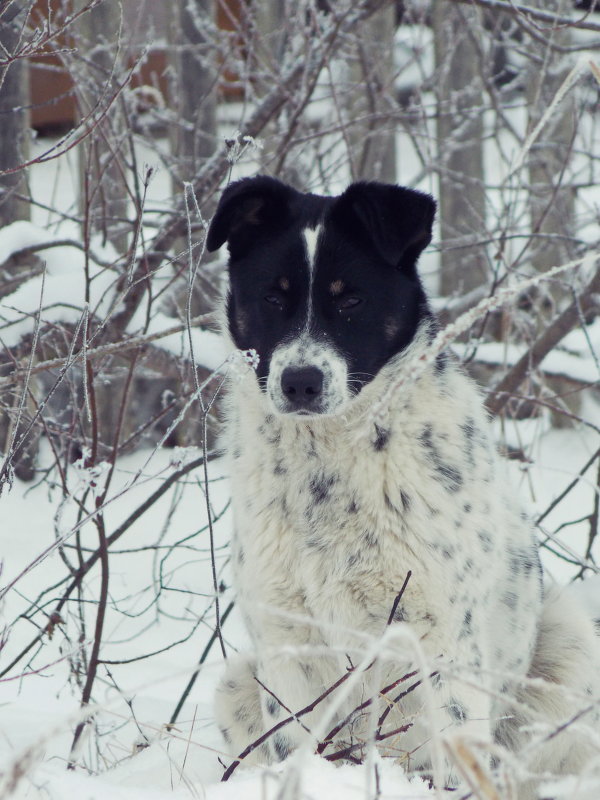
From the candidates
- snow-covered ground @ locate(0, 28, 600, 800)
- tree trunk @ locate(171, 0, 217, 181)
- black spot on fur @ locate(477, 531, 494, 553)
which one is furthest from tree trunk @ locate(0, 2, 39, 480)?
black spot on fur @ locate(477, 531, 494, 553)

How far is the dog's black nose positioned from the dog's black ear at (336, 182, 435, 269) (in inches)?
16.9

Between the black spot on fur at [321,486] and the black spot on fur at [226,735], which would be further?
the black spot on fur at [226,735]

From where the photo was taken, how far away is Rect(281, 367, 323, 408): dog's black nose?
103 inches

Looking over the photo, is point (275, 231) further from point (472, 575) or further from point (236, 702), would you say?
point (236, 702)

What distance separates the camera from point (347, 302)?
282 centimetres

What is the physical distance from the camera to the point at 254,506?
2.81 m

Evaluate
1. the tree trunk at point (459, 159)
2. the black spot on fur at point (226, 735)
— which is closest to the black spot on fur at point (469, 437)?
the black spot on fur at point (226, 735)

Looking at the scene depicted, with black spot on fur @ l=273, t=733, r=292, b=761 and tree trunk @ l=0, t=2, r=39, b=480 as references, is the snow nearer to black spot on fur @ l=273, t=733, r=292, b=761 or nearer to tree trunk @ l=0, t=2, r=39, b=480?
tree trunk @ l=0, t=2, r=39, b=480

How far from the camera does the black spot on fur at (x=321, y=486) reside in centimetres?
272

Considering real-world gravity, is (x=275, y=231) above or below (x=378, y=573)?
above

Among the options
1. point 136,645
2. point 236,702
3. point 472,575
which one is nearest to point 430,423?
point 472,575

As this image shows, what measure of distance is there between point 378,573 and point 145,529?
3266mm

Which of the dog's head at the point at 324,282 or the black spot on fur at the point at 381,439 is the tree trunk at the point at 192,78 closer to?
the dog's head at the point at 324,282

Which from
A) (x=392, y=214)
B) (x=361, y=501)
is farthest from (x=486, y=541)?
(x=392, y=214)
